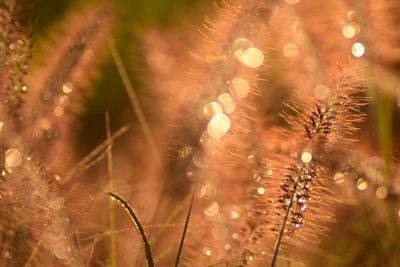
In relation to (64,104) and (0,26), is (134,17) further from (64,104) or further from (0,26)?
(0,26)

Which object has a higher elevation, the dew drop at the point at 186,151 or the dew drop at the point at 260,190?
the dew drop at the point at 260,190

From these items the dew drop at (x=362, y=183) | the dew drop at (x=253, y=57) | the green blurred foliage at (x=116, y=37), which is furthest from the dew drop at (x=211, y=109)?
the green blurred foliage at (x=116, y=37)

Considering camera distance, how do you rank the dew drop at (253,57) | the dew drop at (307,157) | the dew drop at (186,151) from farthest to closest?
the dew drop at (186,151)
the dew drop at (253,57)
the dew drop at (307,157)

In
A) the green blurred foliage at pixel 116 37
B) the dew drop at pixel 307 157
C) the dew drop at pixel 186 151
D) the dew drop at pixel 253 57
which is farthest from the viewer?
the green blurred foliage at pixel 116 37

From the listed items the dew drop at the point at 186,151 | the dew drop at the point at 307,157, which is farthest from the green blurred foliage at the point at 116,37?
the dew drop at the point at 307,157

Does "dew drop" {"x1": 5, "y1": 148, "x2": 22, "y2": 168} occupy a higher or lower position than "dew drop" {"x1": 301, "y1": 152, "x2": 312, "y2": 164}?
lower

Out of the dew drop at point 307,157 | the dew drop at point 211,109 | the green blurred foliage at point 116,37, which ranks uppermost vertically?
the dew drop at point 307,157

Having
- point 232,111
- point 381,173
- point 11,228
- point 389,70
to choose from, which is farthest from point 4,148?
point 389,70

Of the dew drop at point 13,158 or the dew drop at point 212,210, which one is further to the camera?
the dew drop at point 212,210

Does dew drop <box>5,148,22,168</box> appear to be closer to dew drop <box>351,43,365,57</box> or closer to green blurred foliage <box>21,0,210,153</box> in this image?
dew drop <box>351,43,365,57</box>

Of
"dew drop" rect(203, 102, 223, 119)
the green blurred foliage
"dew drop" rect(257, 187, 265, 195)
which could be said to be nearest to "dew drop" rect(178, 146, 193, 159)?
"dew drop" rect(203, 102, 223, 119)

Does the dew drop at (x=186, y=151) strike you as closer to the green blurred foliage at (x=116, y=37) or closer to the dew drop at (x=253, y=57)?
the dew drop at (x=253, y=57)
